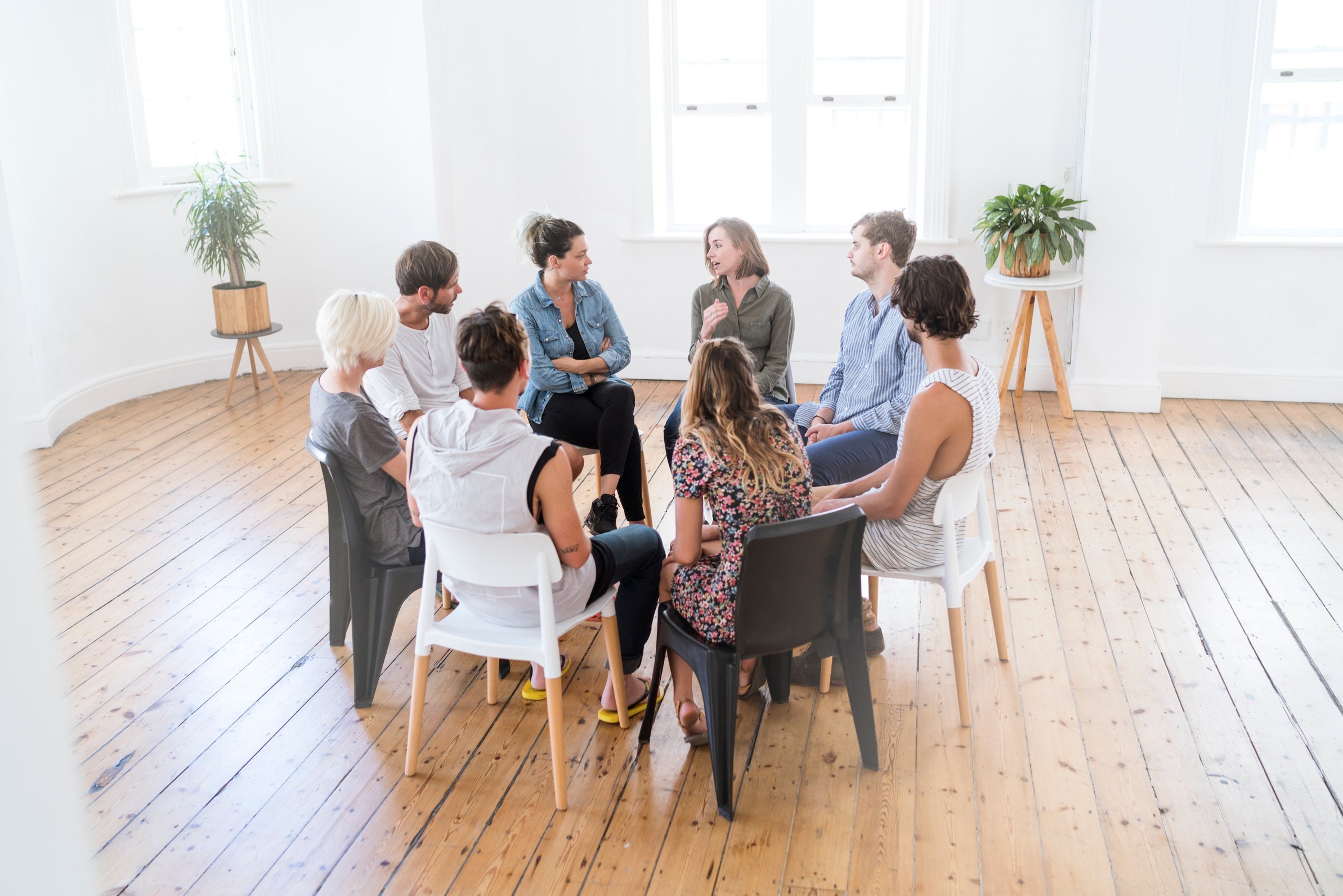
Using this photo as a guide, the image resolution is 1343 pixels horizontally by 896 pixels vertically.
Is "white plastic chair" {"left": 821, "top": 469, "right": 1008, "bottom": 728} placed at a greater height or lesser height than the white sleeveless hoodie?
lesser

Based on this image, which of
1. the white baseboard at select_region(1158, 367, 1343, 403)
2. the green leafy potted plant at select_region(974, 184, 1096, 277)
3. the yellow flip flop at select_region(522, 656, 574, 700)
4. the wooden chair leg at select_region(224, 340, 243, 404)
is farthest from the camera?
the wooden chair leg at select_region(224, 340, 243, 404)

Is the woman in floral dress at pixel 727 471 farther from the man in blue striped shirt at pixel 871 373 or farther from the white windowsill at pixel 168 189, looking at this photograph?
the white windowsill at pixel 168 189

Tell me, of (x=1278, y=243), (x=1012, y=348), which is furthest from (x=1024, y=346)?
(x=1278, y=243)

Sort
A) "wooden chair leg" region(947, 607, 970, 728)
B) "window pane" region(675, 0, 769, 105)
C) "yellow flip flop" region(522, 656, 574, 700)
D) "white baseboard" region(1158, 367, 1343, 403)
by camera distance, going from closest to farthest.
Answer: "wooden chair leg" region(947, 607, 970, 728) < "yellow flip flop" region(522, 656, 574, 700) < "white baseboard" region(1158, 367, 1343, 403) < "window pane" region(675, 0, 769, 105)

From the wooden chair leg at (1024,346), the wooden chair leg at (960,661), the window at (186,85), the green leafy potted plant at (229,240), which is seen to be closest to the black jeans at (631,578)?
the wooden chair leg at (960,661)

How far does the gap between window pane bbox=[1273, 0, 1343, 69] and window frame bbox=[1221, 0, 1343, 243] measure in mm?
30

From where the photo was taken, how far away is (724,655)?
2604 mm

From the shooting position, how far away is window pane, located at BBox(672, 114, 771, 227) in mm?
6418

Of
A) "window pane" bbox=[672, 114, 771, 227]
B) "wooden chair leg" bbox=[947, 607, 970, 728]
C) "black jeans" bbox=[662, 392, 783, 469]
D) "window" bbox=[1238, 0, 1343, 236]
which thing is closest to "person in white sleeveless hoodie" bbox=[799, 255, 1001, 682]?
"wooden chair leg" bbox=[947, 607, 970, 728]

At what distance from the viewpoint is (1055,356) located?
5805 mm

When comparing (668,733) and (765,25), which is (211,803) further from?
(765,25)

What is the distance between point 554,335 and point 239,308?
306 centimetres

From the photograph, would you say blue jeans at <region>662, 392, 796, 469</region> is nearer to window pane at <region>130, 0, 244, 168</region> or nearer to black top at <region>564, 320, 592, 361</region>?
black top at <region>564, 320, 592, 361</region>

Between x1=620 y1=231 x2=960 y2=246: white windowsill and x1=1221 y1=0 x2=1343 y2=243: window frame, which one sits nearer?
x1=1221 y1=0 x2=1343 y2=243: window frame
